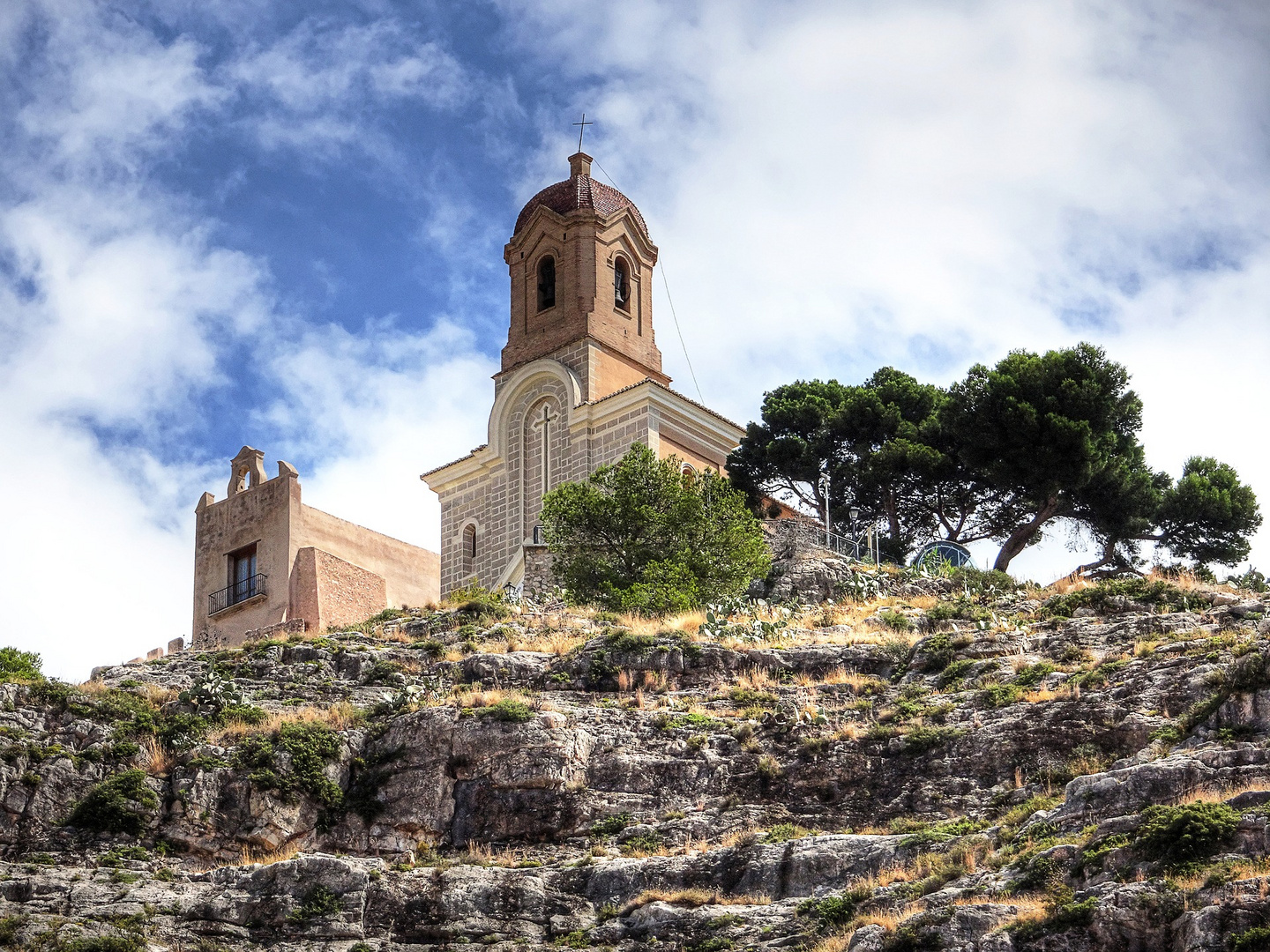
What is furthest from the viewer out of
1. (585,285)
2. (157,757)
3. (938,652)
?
(585,285)

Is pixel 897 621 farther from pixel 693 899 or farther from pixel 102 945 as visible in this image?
pixel 102 945

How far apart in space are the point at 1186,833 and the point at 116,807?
579 inches

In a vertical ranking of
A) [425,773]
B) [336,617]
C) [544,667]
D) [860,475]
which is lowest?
[425,773]

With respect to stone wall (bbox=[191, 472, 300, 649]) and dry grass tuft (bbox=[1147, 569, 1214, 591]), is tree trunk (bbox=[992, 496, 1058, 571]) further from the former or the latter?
stone wall (bbox=[191, 472, 300, 649])

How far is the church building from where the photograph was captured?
45219 millimetres

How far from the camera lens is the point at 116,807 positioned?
80.6 feet

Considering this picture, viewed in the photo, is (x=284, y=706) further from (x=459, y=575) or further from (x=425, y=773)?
(x=459, y=575)

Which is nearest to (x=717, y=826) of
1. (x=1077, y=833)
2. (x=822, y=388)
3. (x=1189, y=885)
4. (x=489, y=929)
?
(x=489, y=929)

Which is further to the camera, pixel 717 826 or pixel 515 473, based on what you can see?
pixel 515 473

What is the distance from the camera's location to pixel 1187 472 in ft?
151

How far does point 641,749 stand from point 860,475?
19.6m

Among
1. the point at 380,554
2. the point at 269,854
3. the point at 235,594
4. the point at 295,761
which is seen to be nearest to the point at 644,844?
the point at 269,854

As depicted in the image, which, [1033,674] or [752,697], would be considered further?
[752,697]

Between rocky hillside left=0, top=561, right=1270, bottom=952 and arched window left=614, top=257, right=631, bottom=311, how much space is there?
18156 millimetres
